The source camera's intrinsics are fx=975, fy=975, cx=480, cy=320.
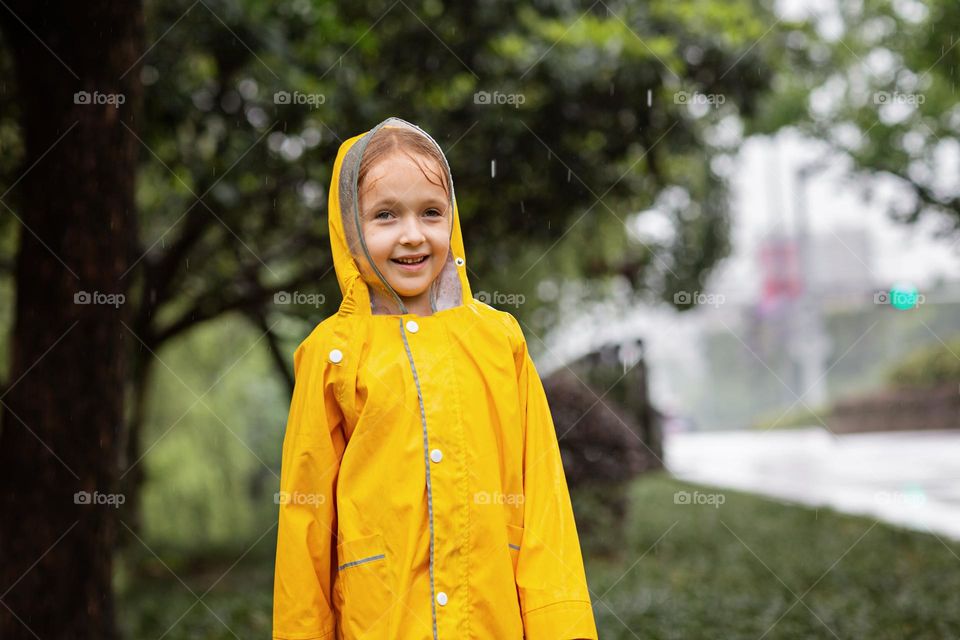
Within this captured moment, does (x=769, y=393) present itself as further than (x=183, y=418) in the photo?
Yes

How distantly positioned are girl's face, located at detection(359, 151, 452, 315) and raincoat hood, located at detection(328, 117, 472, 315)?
0.02 metres

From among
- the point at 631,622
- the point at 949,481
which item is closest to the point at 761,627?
the point at 631,622

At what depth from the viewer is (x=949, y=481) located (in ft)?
33.3

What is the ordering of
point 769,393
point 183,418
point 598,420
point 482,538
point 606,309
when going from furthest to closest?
point 769,393
point 606,309
point 183,418
point 598,420
point 482,538

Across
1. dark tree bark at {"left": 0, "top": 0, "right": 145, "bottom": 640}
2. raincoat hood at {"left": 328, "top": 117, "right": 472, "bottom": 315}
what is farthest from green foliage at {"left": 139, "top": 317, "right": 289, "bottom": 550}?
raincoat hood at {"left": 328, "top": 117, "right": 472, "bottom": 315}

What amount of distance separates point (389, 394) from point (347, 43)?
13.0 ft

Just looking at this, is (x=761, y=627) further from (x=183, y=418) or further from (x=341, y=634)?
(x=183, y=418)

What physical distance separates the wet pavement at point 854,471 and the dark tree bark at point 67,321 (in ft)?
20.6

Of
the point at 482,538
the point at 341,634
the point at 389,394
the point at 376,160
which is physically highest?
the point at 376,160

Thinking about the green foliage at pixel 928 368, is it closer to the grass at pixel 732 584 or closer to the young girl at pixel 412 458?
the grass at pixel 732 584

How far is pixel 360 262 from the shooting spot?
2.23 meters

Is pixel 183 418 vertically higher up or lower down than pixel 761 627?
higher up

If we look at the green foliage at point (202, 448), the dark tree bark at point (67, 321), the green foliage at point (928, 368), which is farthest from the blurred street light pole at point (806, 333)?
the dark tree bark at point (67, 321)

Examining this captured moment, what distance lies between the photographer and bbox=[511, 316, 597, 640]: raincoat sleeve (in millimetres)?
2078
